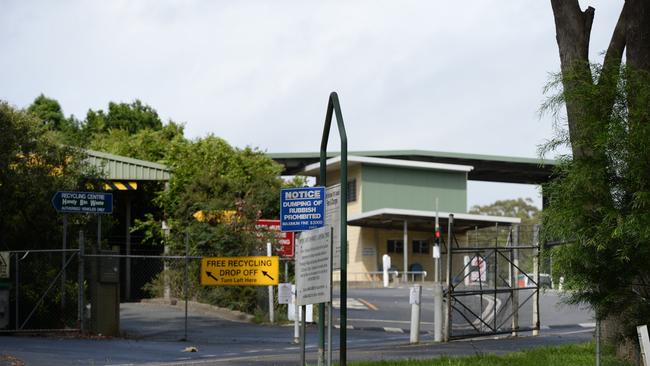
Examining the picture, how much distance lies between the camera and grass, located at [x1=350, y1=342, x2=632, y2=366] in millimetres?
16680

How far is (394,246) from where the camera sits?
69.6 m

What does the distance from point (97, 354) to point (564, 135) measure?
33.2ft

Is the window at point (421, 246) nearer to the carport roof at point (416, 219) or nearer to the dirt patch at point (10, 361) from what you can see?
the carport roof at point (416, 219)

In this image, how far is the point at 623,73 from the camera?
13.6 metres

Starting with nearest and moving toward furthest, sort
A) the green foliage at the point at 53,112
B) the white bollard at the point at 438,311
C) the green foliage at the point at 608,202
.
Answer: the green foliage at the point at 608,202
the white bollard at the point at 438,311
the green foliage at the point at 53,112

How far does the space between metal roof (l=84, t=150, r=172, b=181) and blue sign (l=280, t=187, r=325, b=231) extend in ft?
65.8

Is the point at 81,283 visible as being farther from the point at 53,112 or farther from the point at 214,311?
the point at 53,112

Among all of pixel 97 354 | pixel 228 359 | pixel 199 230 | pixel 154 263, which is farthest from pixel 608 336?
pixel 154 263

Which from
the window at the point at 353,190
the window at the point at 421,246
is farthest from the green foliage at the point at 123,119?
the window at the point at 421,246

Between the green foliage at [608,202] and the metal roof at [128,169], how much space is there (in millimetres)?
21592

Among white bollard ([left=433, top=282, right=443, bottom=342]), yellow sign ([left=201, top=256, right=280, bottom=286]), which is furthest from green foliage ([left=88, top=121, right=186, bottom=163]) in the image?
white bollard ([left=433, top=282, right=443, bottom=342])

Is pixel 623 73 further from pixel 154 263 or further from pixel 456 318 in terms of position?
pixel 154 263

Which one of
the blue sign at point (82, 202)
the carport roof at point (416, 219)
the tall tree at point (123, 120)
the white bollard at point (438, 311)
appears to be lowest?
the white bollard at point (438, 311)

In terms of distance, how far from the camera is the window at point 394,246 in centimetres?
6944
